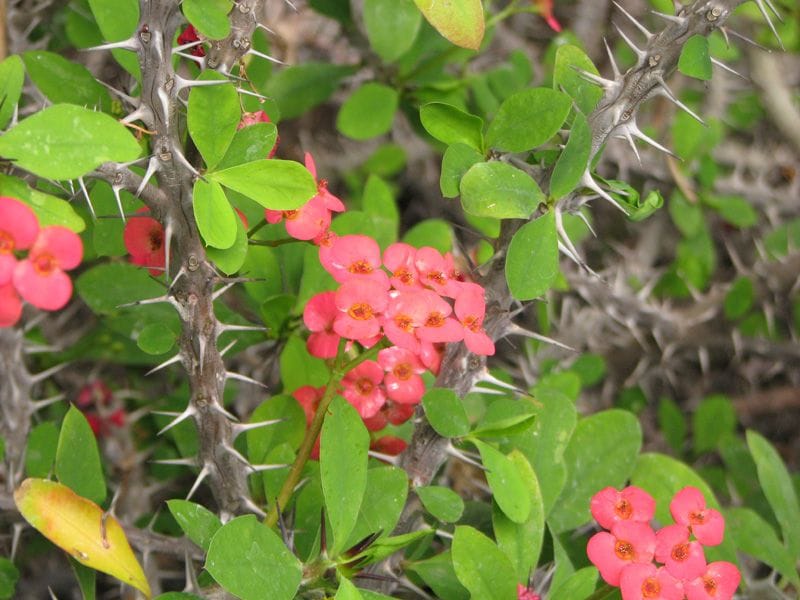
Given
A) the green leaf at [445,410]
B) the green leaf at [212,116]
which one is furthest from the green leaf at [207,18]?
the green leaf at [445,410]

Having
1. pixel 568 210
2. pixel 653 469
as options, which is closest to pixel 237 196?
pixel 568 210

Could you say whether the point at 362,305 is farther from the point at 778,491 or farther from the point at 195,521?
the point at 778,491

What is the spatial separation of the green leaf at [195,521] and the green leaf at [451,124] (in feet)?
1.59

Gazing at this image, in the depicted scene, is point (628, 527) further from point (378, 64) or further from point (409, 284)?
point (378, 64)

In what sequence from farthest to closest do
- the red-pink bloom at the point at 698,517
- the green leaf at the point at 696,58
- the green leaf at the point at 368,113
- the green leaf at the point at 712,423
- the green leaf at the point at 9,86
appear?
the green leaf at the point at 712,423 → the green leaf at the point at 368,113 → the red-pink bloom at the point at 698,517 → the green leaf at the point at 696,58 → the green leaf at the point at 9,86

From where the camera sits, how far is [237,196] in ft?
3.74

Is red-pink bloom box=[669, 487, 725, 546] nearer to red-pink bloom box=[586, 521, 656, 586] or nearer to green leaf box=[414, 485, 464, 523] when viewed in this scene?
red-pink bloom box=[586, 521, 656, 586]

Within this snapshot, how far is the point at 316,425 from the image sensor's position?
1.01 m

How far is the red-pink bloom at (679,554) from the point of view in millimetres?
972

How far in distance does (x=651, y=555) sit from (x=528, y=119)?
0.49 meters

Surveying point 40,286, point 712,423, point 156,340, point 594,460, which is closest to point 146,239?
point 156,340

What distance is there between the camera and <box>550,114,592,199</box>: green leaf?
918mm

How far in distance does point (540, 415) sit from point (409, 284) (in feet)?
1.02

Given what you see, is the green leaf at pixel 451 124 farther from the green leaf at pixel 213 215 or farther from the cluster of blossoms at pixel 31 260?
the cluster of blossoms at pixel 31 260
